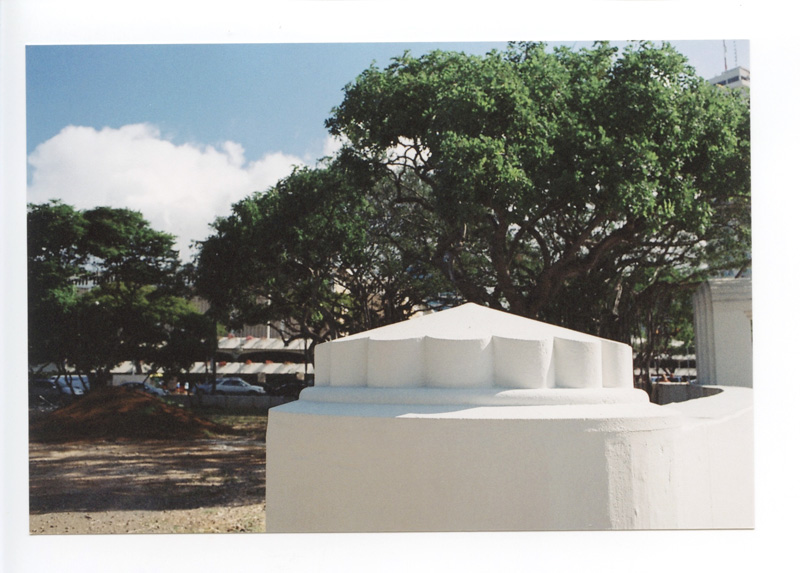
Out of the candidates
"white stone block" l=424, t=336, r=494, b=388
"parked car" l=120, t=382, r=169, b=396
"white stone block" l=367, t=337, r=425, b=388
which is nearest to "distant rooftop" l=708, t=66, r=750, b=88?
"white stone block" l=424, t=336, r=494, b=388

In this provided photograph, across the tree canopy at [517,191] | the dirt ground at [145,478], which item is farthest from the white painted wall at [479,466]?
the tree canopy at [517,191]

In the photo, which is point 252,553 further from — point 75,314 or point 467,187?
point 75,314

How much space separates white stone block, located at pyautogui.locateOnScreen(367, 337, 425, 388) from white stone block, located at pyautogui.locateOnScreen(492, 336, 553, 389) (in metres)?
0.48

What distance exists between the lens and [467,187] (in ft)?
31.5

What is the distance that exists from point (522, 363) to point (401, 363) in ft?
2.39

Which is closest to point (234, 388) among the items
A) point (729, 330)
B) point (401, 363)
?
point (729, 330)

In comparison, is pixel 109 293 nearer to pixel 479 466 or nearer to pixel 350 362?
pixel 350 362

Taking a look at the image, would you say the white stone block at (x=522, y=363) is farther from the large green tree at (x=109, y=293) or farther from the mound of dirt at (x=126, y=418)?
the mound of dirt at (x=126, y=418)

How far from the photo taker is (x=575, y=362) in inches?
176

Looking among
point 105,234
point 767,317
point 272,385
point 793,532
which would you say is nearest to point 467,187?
point 767,317

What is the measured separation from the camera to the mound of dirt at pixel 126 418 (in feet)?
49.8

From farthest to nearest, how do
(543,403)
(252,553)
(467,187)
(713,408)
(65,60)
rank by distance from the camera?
(467,187), (65,60), (713,408), (252,553), (543,403)

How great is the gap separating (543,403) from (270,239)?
375 inches

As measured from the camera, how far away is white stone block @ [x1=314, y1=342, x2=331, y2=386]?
200 inches
